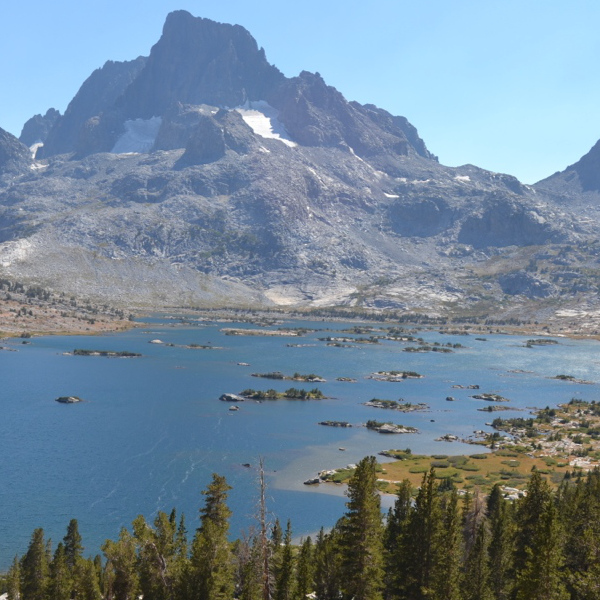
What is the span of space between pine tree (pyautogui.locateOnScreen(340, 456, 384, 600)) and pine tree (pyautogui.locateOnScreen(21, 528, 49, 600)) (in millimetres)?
32352

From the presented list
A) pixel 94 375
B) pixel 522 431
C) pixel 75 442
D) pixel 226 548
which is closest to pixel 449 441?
pixel 522 431

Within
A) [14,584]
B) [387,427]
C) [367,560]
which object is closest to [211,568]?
[367,560]

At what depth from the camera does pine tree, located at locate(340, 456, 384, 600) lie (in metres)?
45.4

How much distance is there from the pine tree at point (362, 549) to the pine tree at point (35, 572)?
32352mm

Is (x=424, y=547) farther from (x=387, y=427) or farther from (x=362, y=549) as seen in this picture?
(x=387, y=427)

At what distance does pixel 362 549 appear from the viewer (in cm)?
4578

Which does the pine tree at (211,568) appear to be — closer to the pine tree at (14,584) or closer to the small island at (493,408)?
the pine tree at (14,584)

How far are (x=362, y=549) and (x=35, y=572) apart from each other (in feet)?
119

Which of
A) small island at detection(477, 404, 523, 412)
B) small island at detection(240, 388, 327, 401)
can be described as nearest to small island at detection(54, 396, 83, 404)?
small island at detection(240, 388, 327, 401)

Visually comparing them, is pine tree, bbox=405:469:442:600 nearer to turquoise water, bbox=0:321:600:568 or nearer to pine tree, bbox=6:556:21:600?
turquoise water, bbox=0:321:600:568

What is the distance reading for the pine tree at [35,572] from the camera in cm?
6247

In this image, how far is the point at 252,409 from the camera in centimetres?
15738

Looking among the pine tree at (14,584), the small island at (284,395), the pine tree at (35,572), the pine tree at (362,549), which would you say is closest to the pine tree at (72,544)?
the pine tree at (35,572)

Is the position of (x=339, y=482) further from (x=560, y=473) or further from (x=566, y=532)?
(x=566, y=532)
